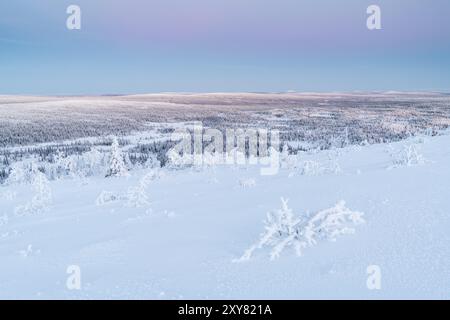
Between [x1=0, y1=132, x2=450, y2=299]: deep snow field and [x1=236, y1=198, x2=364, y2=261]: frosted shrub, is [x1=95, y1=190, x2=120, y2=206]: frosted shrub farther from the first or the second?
[x1=236, y1=198, x2=364, y2=261]: frosted shrub

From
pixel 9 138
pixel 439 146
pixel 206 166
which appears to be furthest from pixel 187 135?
pixel 439 146

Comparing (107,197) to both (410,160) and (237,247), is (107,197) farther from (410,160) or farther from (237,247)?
(410,160)

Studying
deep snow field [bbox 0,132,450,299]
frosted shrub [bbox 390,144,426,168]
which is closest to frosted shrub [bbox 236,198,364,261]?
deep snow field [bbox 0,132,450,299]

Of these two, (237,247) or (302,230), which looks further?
(237,247)

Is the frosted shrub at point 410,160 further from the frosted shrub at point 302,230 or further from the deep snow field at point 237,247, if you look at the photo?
the frosted shrub at point 302,230

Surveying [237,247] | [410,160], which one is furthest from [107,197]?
[410,160]
